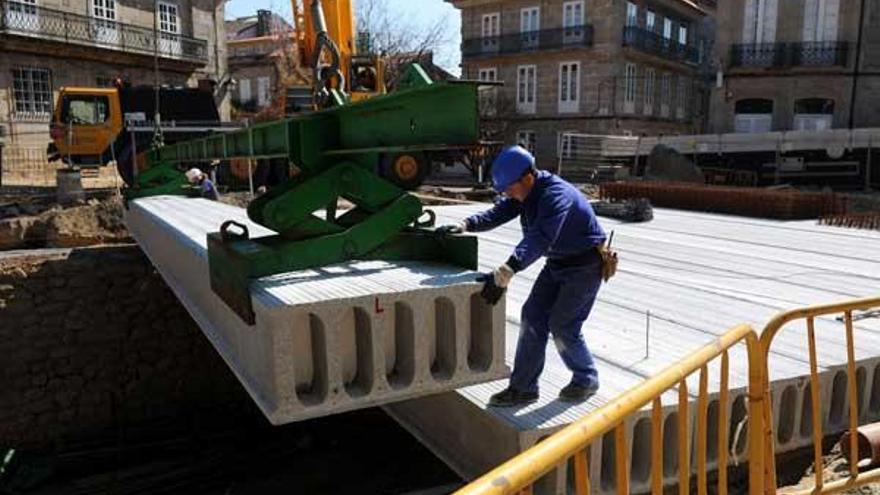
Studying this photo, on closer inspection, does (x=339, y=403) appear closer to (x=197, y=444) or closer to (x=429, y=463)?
(x=429, y=463)

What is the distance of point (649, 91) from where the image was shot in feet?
112

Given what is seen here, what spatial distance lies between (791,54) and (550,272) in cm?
2829

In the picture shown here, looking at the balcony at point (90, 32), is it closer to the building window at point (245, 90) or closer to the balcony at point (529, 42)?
the balcony at point (529, 42)

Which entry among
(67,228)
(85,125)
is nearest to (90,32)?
(85,125)

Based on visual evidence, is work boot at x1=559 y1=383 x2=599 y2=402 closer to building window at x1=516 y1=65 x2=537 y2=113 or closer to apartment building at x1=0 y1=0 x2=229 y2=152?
apartment building at x1=0 y1=0 x2=229 y2=152

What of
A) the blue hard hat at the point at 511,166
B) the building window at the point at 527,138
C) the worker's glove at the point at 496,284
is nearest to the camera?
the worker's glove at the point at 496,284

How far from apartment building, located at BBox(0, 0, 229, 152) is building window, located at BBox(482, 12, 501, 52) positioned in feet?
41.7

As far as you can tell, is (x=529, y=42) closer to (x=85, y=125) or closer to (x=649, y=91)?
(x=649, y=91)

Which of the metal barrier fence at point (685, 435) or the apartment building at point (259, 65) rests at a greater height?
the apartment building at point (259, 65)

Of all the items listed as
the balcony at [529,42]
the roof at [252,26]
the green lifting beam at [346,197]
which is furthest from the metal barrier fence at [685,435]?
the roof at [252,26]

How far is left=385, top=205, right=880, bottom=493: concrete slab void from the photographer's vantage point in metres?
3.84

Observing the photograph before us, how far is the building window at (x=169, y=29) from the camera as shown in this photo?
30194 millimetres

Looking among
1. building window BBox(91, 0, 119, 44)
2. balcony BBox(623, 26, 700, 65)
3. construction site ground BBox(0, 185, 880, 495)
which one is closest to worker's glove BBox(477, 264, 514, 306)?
construction site ground BBox(0, 185, 880, 495)

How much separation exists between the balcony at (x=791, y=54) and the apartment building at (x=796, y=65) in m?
0.03
